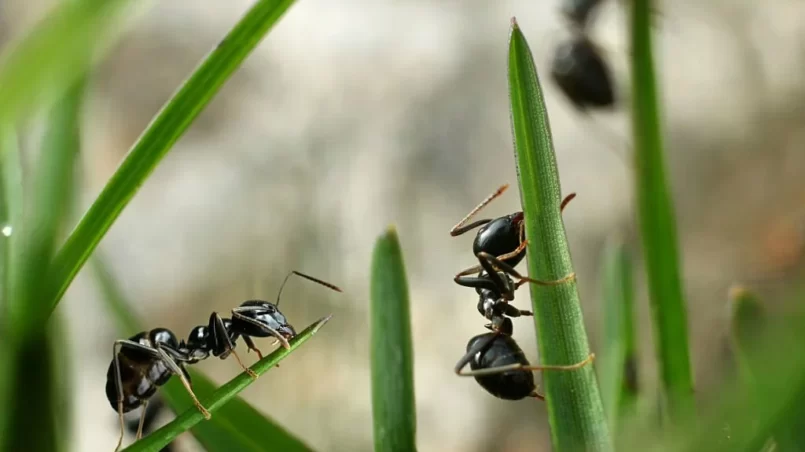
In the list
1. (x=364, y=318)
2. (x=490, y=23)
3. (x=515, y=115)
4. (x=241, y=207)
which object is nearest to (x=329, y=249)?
(x=364, y=318)

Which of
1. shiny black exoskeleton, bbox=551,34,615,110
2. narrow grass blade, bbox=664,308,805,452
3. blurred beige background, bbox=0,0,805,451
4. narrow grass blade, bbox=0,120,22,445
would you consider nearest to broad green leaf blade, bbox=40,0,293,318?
narrow grass blade, bbox=0,120,22,445

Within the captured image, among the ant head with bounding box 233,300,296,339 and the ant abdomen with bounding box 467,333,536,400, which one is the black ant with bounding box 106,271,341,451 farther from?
the ant abdomen with bounding box 467,333,536,400

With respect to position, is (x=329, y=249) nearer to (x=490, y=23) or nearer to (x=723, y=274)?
(x=490, y=23)

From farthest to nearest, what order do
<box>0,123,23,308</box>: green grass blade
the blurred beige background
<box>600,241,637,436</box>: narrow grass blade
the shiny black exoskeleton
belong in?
the blurred beige background < the shiny black exoskeleton < <box>600,241,637,436</box>: narrow grass blade < <box>0,123,23,308</box>: green grass blade

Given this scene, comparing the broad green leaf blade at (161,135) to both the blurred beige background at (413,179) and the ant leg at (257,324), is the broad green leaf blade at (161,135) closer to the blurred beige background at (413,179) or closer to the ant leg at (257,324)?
the ant leg at (257,324)

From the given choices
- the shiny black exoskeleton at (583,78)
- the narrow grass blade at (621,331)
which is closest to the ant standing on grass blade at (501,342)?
the narrow grass blade at (621,331)

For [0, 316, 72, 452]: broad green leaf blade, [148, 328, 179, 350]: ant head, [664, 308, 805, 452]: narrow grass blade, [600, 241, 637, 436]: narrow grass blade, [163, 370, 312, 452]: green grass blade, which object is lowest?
[600, 241, 637, 436]: narrow grass blade
